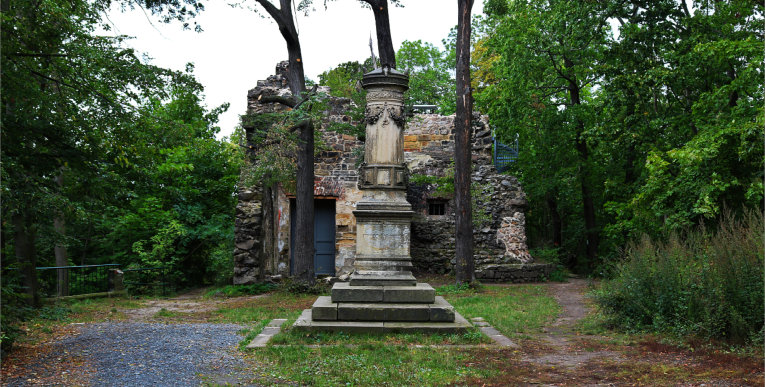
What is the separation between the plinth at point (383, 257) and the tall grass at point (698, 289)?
250 cm

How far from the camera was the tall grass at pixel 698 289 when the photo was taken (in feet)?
20.5

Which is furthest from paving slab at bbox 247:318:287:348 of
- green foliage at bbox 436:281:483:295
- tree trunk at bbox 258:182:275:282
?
tree trunk at bbox 258:182:275:282

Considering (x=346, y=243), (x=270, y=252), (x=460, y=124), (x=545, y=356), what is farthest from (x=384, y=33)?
(x=545, y=356)

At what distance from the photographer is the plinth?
7281 millimetres

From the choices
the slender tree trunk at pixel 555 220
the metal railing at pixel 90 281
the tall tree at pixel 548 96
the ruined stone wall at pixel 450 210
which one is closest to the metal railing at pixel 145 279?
the metal railing at pixel 90 281

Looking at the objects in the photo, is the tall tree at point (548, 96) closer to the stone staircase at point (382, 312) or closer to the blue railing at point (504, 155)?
the blue railing at point (504, 155)

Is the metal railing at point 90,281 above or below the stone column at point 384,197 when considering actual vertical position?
below

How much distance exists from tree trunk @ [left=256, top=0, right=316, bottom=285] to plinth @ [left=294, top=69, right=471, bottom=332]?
448 cm

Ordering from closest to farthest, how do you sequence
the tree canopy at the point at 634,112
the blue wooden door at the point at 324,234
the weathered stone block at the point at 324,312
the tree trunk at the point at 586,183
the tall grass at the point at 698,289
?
the tall grass at the point at 698,289 → the weathered stone block at the point at 324,312 → the tree canopy at the point at 634,112 → the blue wooden door at the point at 324,234 → the tree trunk at the point at 586,183

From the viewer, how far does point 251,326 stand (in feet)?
28.4

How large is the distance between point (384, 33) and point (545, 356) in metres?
8.65

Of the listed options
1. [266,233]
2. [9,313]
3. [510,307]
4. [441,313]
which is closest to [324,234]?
[266,233]

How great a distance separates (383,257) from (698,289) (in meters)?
4.07

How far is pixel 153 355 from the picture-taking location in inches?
249
